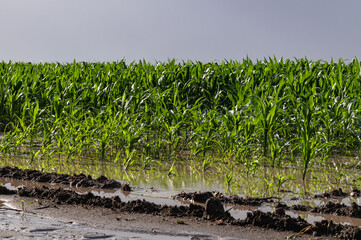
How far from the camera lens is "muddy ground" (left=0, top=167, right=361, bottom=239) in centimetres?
371

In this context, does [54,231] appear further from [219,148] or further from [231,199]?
[219,148]

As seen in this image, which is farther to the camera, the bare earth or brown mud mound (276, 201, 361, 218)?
brown mud mound (276, 201, 361, 218)

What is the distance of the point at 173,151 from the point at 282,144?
1.56 metres

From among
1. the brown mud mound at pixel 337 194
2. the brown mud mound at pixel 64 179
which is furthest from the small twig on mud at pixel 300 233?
the brown mud mound at pixel 64 179

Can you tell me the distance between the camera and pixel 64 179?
18.3 feet

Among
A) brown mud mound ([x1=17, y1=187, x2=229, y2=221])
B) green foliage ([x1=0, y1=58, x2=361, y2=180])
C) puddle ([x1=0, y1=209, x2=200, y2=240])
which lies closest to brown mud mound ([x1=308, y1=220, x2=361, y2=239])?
brown mud mound ([x1=17, y1=187, x2=229, y2=221])

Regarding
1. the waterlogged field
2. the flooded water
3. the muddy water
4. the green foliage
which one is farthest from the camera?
the green foliage

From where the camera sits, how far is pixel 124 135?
23.2 feet

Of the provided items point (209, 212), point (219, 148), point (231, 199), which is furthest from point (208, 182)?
point (219, 148)

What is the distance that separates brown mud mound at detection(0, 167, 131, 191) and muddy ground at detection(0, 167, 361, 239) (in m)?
0.58

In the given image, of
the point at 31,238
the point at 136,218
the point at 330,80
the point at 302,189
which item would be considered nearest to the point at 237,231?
the point at 136,218

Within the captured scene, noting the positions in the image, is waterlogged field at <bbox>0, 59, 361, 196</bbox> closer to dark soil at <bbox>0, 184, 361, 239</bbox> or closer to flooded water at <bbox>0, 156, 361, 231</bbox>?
flooded water at <bbox>0, 156, 361, 231</bbox>

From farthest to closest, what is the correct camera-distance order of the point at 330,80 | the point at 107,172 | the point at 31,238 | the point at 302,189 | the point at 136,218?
1. the point at 330,80
2. the point at 107,172
3. the point at 302,189
4. the point at 136,218
5. the point at 31,238

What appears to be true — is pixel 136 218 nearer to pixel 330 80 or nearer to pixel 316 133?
pixel 316 133
